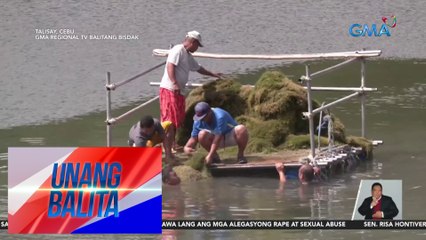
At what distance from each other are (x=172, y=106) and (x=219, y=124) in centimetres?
79

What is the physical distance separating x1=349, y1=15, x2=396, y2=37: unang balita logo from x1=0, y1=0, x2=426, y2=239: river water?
15 centimetres

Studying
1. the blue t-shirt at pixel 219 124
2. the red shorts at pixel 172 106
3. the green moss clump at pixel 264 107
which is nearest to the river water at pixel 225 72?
the blue t-shirt at pixel 219 124

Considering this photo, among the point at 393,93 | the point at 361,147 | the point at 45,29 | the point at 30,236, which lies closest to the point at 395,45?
the point at 393,93

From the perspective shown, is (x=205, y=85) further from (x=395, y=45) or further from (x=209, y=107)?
(x=395, y=45)

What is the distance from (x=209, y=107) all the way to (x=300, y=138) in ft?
5.95

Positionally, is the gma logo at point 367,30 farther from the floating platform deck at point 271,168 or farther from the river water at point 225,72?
the floating platform deck at point 271,168

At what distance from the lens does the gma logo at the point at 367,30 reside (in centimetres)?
2578

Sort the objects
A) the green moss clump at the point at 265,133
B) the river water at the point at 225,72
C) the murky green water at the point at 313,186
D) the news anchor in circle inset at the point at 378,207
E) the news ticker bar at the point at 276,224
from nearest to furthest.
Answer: the news anchor in circle inset at the point at 378,207
the news ticker bar at the point at 276,224
the murky green water at the point at 313,186
the river water at the point at 225,72
the green moss clump at the point at 265,133

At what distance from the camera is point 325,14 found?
1099 inches

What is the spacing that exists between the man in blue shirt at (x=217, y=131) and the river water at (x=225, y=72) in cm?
47

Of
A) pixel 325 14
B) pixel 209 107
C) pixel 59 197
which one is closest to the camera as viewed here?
pixel 59 197

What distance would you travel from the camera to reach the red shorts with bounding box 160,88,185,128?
1525 cm

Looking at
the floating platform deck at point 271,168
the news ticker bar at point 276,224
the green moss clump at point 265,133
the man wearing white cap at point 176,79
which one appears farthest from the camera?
the green moss clump at point 265,133

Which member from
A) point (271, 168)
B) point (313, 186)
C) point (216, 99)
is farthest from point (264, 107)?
point (313, 186)
